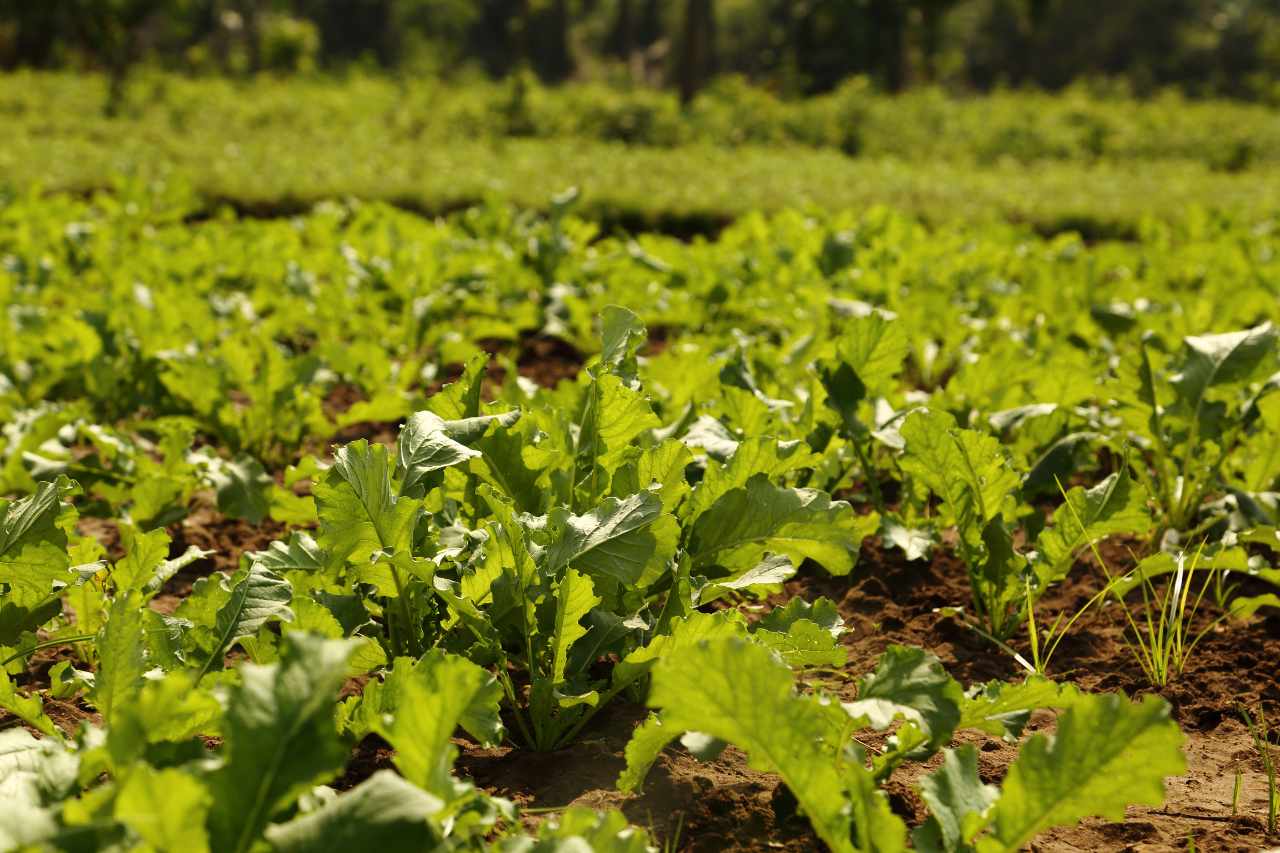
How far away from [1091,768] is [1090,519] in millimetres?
1030

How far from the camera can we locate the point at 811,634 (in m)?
1.84

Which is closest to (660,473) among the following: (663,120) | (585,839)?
(585,839)

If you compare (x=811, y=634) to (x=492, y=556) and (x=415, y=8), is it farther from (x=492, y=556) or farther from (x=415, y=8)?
(x=415, y=8)

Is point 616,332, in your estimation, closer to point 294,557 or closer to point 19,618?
point 294,557

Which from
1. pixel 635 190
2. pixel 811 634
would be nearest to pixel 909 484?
pixel 811 634

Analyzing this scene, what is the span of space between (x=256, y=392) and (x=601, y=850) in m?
2.39

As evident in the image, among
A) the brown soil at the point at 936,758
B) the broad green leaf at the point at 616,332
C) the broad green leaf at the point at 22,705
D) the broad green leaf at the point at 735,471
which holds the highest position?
the broad green leaf at the point at 616,332

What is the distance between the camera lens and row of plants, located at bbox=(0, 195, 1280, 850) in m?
1.38

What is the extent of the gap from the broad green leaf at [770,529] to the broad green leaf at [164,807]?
113 cm

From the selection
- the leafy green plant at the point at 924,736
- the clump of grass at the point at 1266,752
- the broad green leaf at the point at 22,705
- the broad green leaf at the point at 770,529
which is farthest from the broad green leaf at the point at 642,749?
the clump of grass at the point at 1266,752

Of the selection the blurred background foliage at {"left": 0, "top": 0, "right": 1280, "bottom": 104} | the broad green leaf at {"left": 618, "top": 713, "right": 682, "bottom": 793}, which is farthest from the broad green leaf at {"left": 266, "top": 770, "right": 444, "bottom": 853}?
the blurred background foliage at {"left": 0, "top": 0, "right": 1280, "bottom": 104}

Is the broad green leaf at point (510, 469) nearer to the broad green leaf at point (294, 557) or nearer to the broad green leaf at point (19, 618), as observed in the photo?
the broad green leaf at point (294, 557)

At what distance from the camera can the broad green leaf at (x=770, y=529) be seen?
2094mm

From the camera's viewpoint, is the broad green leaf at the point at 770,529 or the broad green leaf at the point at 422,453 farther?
the broad green leaf at the point at 770,529
